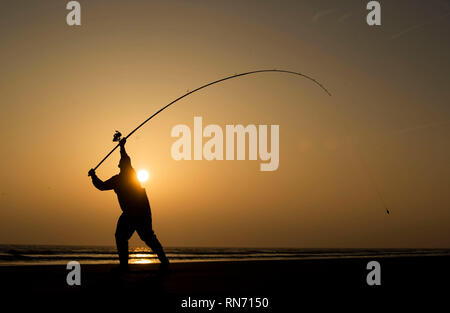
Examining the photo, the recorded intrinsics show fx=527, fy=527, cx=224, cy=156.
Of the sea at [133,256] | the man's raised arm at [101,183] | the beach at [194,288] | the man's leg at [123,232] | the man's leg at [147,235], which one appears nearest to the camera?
the beach at [194,288]

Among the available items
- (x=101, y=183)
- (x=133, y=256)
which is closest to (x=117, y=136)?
(x=101, y=183)

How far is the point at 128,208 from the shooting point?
10.9 meters

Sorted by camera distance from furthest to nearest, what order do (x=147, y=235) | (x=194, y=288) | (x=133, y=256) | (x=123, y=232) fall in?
(x=133, y=256) → (x=147, y=235) → (x=123, y=232) → (x=194, y=288)

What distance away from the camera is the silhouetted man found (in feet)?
35.4

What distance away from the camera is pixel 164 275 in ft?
Answer: 34.8

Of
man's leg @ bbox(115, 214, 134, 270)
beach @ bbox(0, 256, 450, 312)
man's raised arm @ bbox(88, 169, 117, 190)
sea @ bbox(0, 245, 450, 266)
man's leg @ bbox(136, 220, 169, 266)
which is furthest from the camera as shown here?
sea @ bbox(0, 245, 450, 266)

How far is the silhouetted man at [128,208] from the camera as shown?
1080cm

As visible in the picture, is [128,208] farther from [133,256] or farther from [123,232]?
[133,256]

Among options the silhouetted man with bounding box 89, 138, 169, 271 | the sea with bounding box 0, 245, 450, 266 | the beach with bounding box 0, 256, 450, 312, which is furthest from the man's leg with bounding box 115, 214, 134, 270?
the sea with bounding box 0, 245, 450, 266

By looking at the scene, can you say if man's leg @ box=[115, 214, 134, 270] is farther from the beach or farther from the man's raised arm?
the man's raised arm

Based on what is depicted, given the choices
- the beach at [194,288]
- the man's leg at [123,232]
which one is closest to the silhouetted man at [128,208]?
the man's leg at [123,232]

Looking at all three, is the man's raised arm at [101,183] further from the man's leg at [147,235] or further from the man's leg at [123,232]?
the man's leg at [147,235]

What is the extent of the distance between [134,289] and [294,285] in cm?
284
